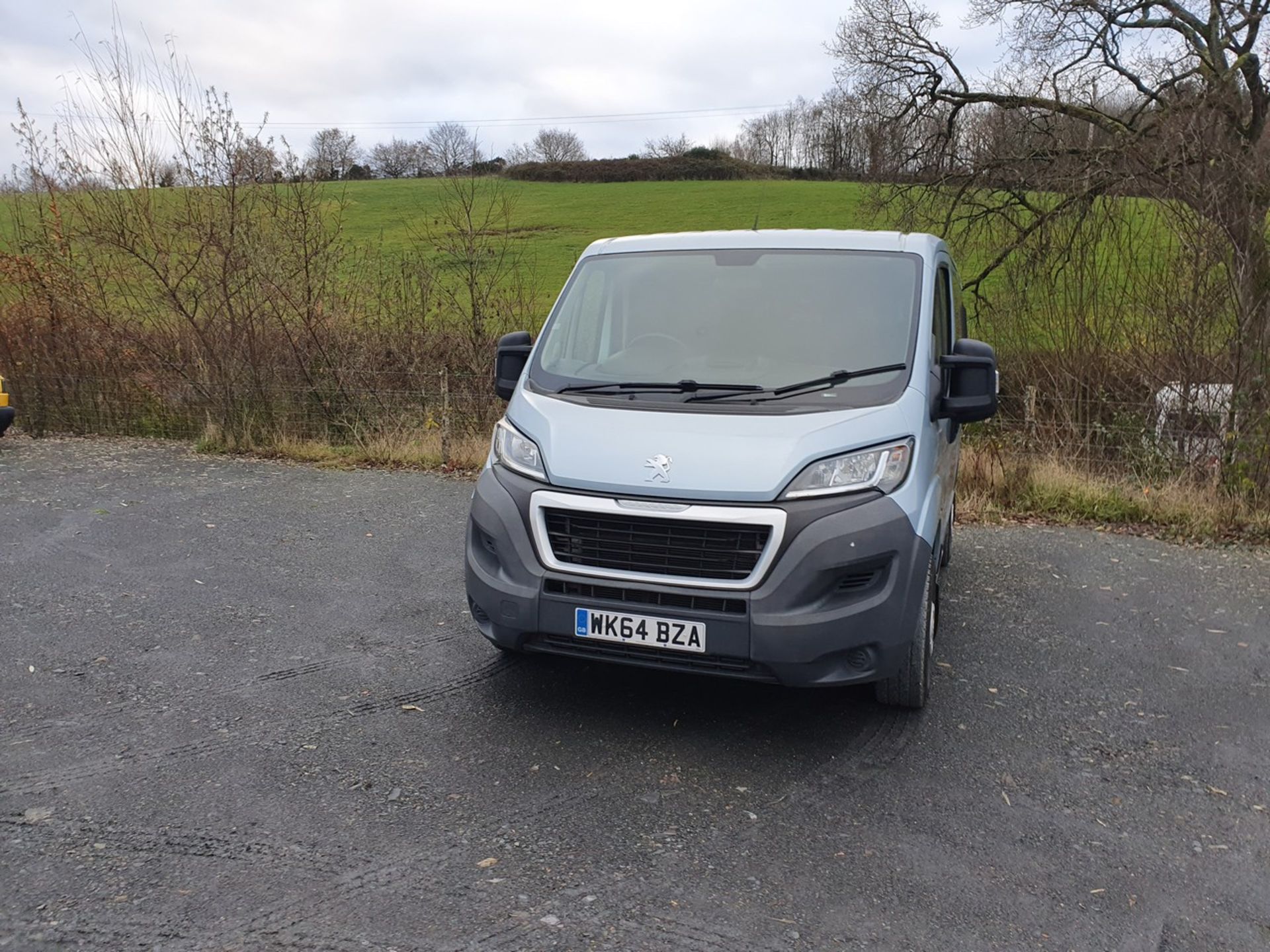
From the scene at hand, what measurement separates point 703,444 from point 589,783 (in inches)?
53.4

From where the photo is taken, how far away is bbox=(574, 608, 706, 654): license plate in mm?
3605

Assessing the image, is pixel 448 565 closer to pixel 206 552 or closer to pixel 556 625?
pixel 206 552

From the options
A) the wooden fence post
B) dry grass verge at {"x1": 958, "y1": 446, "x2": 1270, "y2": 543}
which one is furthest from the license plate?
the wooden fence post

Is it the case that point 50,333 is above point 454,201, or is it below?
below

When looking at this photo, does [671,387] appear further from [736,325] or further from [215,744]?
[215,744]

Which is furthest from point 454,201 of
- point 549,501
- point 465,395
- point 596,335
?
point 549,501

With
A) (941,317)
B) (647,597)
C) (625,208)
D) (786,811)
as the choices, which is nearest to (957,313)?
(941,317)

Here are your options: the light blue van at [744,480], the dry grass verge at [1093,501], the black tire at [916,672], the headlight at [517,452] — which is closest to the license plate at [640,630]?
the light blue van at [744,480]

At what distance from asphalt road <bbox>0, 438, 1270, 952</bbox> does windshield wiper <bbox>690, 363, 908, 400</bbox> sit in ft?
4.52

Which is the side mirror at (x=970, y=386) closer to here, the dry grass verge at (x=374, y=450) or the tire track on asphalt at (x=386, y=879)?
the tire track on asphalt at (x=386, y=879)

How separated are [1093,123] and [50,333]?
14.7m

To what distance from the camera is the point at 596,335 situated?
4.71 metres

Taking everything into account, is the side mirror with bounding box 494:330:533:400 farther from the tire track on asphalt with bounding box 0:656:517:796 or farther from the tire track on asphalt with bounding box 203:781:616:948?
the tire track on asphalt with bounding box 203:781:616:948

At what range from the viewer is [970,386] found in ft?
14.1
